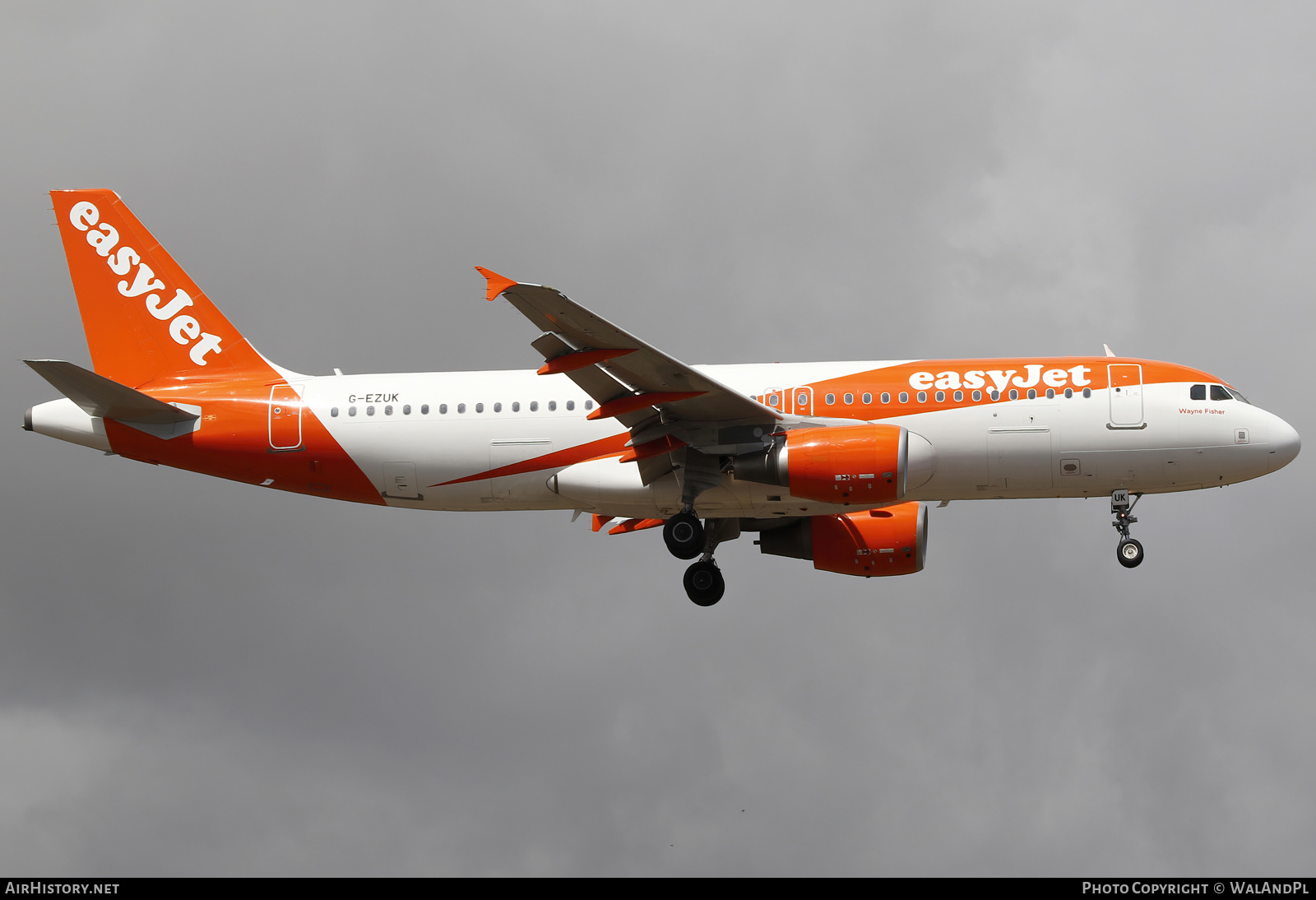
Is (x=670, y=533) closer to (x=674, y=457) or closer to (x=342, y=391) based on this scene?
(x=674, y=457)

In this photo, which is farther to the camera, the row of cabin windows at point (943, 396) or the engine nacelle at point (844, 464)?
the row of cabin windows at point (943, 396)

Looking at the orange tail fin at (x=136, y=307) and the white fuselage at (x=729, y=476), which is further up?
the orange tail fin at (x=136, y=307)

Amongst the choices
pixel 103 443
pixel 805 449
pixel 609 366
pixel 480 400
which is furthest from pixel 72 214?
pixel 805 449

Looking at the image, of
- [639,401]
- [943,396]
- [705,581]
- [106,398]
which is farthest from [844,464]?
[106,398]

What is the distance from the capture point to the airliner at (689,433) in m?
30.3

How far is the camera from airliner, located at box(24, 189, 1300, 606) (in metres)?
30.3

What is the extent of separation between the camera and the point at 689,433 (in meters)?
31.2

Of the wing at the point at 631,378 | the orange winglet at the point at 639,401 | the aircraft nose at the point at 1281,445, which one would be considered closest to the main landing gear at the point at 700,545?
the wing at the point at 631,378

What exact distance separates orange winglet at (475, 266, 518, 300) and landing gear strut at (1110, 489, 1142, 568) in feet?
50.4

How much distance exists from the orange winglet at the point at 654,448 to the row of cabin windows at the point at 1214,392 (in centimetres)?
1180

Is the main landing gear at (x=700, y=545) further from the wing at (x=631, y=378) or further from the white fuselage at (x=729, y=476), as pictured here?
the wing at (x=631, y=378)

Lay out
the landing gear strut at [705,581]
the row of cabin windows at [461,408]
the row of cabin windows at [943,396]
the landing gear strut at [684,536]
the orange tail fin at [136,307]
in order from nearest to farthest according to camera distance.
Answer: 1. the row of cabin windows at [943,396]
2. the landing gear strut at [684,536]
3. the row of cabin windows at [461,408]
4. the landing gear strut at [705,581]
5. the orange tail fin at [136,307]

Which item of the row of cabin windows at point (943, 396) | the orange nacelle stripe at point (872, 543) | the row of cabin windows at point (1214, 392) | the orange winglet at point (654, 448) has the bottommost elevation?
the orange nacelle stripe at point (872, 543)

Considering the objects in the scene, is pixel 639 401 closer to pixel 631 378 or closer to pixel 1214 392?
pixel 631 378
